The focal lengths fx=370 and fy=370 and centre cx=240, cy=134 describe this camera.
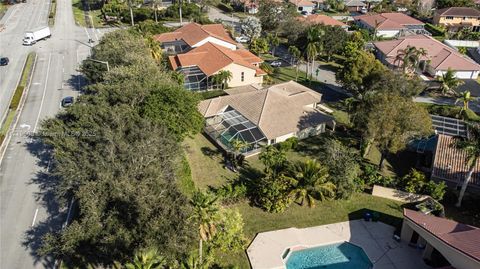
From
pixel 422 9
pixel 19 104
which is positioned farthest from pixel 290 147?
pixel 422 9

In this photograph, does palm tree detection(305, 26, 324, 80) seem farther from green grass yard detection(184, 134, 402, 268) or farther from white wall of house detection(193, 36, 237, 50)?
green grass yard detection(184, 134, 402, 268)

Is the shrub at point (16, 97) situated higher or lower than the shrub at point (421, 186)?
higher

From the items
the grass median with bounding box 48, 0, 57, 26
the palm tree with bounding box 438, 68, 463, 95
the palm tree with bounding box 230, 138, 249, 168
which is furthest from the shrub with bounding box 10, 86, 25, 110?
the palm tree with bounding box 438, 68, 463, 95

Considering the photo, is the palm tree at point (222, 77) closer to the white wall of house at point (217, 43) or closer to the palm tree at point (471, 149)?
the white wall of house at point (217, 43)

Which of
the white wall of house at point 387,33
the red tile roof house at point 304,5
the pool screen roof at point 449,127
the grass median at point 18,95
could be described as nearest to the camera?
the pool screen roof at point 449,127

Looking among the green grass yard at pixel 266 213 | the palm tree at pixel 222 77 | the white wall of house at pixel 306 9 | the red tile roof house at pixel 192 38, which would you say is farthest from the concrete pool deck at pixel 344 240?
the white wall of house at pixel 306 9

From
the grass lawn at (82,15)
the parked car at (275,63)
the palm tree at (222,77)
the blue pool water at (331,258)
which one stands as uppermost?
the grass lawn at (82,15)

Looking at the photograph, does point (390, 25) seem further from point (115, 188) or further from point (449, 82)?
point (115, 188)
